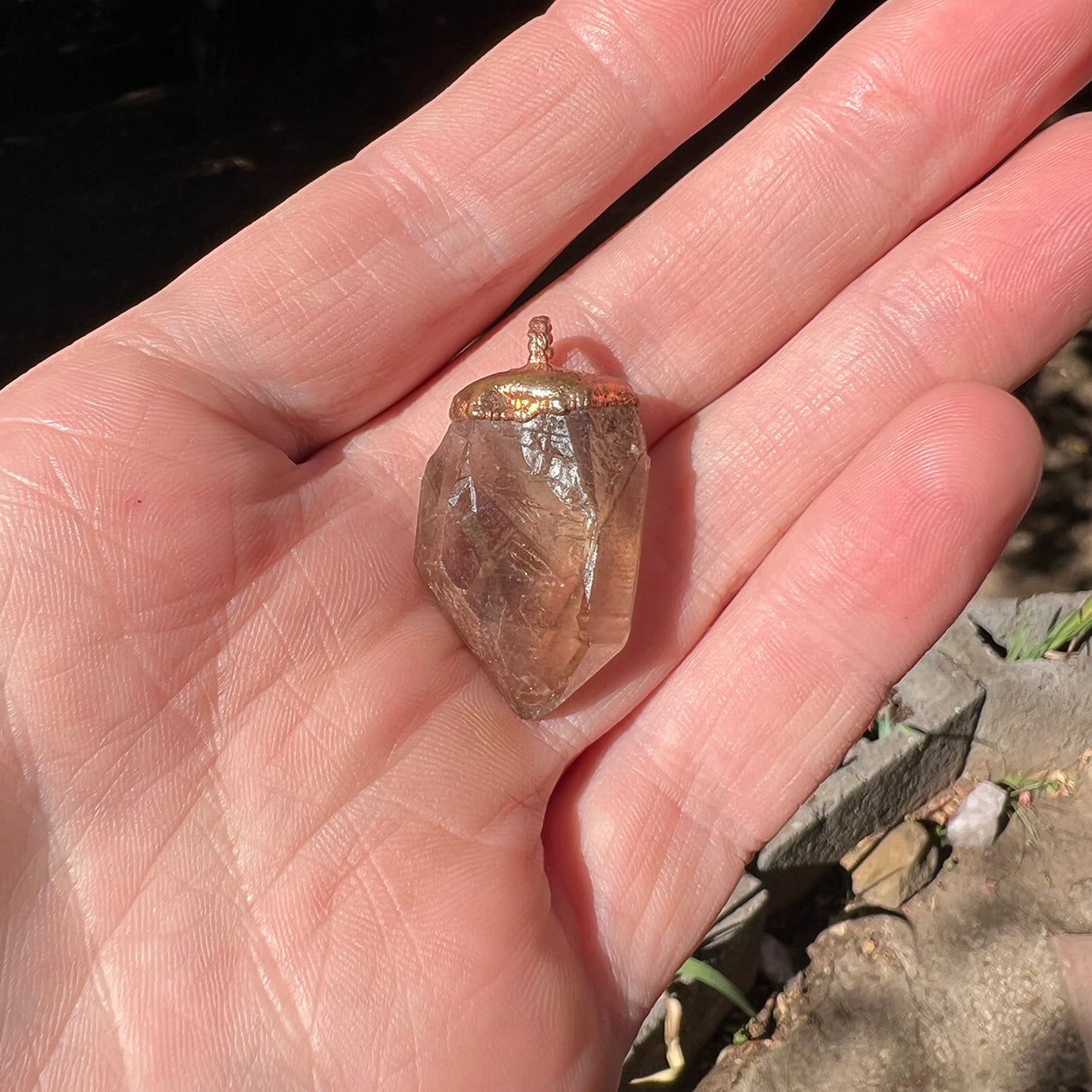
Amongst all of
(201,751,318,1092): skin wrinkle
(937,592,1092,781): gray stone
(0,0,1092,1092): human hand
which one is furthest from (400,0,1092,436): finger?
(937,592,1092,781): gray stone

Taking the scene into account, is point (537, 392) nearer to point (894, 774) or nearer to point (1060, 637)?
point (894, 774)

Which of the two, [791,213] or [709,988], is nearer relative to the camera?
[791,213]

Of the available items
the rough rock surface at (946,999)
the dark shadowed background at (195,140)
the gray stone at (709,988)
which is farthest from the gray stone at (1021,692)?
the gray stone at (709,988)

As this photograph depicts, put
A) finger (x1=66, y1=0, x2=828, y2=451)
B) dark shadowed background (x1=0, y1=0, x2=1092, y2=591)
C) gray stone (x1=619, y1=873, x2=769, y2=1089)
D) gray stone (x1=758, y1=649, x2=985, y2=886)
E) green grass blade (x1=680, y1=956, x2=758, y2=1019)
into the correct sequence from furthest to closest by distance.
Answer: dark shadowed background (x1=0, y1=0, x2=1092, y2=591) < gray stone (x1=758, y1=649, x2=985, y2=886) < gray stone (x1=619, y1=873, x2=769, y2=1089) < green grass blade (x1=680, y1=956, x2=758, y2=1019) < finger (x1=66, y1=0, x2=828, y2=451)

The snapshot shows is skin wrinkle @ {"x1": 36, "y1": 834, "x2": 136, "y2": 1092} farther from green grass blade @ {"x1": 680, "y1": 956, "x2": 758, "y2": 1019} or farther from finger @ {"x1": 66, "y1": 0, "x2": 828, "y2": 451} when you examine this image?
green grass blade @ {"x1": 680, "y1": 956, "x2": 758, "y2": 1019}

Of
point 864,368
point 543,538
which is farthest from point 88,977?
point 864,368

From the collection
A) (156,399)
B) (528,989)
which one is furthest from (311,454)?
(528,989)

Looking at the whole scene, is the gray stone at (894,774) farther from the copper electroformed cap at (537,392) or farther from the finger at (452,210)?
the finger at (452,210)

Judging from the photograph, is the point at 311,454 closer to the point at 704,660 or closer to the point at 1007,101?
the point at 704,660
